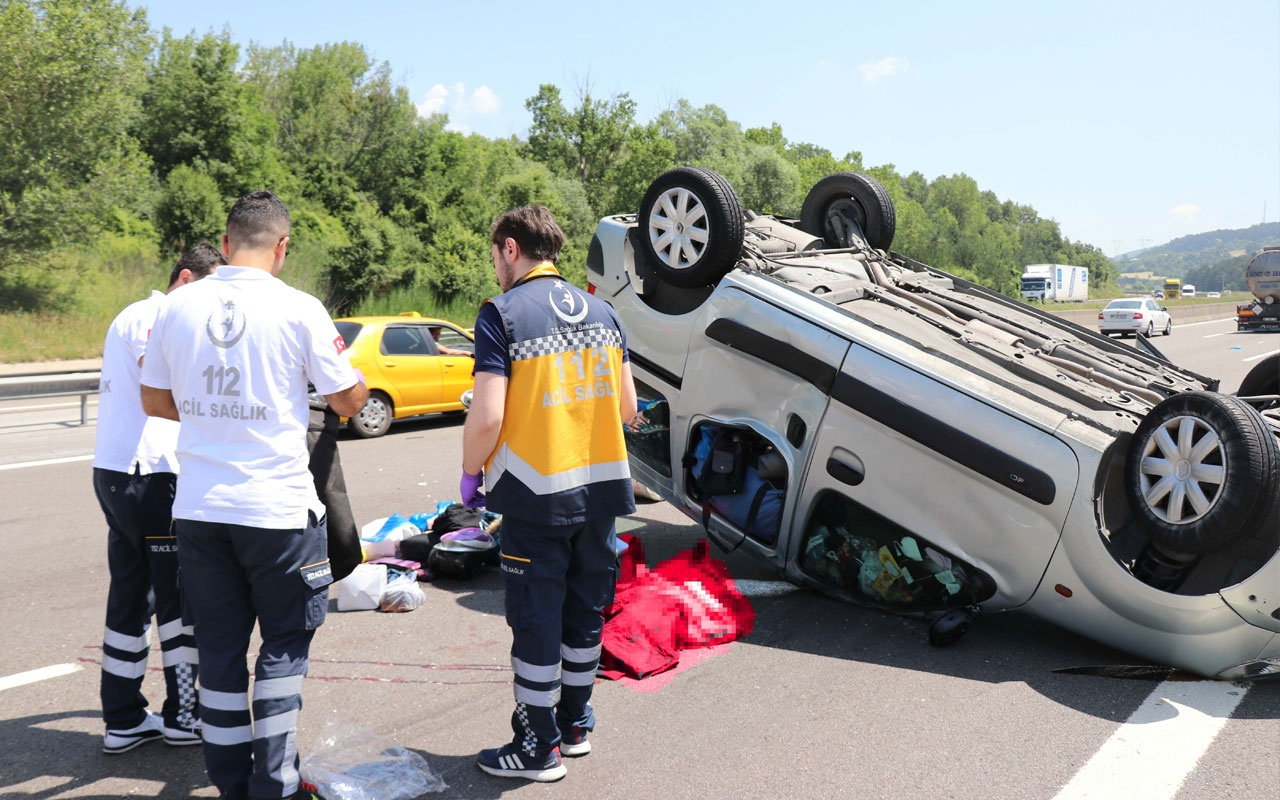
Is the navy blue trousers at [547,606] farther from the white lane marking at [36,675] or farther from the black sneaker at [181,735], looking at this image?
the white lane marking at [36,675]

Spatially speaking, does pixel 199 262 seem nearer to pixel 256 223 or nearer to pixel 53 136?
pixel 256 223

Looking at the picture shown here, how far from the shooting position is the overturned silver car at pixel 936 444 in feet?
12.8

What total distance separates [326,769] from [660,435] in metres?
2.74

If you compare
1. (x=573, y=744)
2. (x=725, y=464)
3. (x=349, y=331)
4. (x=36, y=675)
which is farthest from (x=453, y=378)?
(x=573, y=744)

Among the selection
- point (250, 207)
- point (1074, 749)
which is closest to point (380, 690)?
point (250, 207)

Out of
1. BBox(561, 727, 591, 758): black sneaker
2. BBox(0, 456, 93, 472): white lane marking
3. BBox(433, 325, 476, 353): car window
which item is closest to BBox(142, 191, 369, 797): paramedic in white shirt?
BBox(561, 727, 591, 758): black sneaker

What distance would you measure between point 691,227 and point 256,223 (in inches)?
109

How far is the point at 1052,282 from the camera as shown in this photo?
77562 mm

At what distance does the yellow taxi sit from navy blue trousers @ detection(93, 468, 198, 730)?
7.88m

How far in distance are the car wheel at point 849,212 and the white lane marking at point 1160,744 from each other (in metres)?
3.37

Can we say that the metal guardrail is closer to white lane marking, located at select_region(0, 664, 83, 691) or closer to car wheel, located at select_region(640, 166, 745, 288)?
white lane marking, located at select_region(0, 664, 83, 691)

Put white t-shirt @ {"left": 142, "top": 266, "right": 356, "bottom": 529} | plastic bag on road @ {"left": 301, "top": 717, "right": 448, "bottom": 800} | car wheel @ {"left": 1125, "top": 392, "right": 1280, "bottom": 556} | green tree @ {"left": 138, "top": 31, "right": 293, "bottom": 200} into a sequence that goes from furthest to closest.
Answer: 1. green tree @ {"left": 138, "top": 31, "right": 293, "bottom": 200}
2. car wheel @ {"left": 1125, "top": 392, "right": 1280, "bottom": 556}
3. plastic bag on road @ {"left": 301, "top": 717, "right": 448, "bottom": 800}
4. white t-shirt @ {"left": 142, "top": 266, "right": 356, "bottom": 529}

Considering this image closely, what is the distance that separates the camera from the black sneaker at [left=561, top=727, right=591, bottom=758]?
3.45m

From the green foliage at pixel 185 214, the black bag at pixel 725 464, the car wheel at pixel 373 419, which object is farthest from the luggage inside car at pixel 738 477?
the green foliage at pixel 185 214
